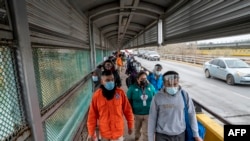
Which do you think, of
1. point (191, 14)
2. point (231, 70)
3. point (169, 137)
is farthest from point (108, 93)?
point (231, 70)

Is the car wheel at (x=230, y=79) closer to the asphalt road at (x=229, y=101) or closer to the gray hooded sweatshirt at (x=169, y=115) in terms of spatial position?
the asphalt road at (x=229, y=101)

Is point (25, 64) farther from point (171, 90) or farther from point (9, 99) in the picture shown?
point (171, 90)

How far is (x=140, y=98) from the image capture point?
3910 millimetres

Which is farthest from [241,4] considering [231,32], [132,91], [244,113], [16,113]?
[244,113]

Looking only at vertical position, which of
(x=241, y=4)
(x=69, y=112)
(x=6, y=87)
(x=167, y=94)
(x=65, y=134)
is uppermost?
(x=241, y=4)

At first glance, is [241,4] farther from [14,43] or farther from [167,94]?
[14,43]

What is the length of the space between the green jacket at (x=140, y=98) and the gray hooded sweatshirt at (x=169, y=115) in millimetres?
1119

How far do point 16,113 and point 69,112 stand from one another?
2095 millimetres

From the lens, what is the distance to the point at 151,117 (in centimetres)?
279

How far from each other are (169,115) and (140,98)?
128 centimetres

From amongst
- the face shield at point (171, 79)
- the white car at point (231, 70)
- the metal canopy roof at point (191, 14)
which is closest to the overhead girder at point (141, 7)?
the metal canopy roof at point (191, 14)

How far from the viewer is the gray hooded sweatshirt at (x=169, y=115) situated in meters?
2.65

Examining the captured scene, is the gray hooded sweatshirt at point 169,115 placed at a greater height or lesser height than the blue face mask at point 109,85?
lesser

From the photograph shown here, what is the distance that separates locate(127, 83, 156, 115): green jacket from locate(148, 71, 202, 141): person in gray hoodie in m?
1.11
